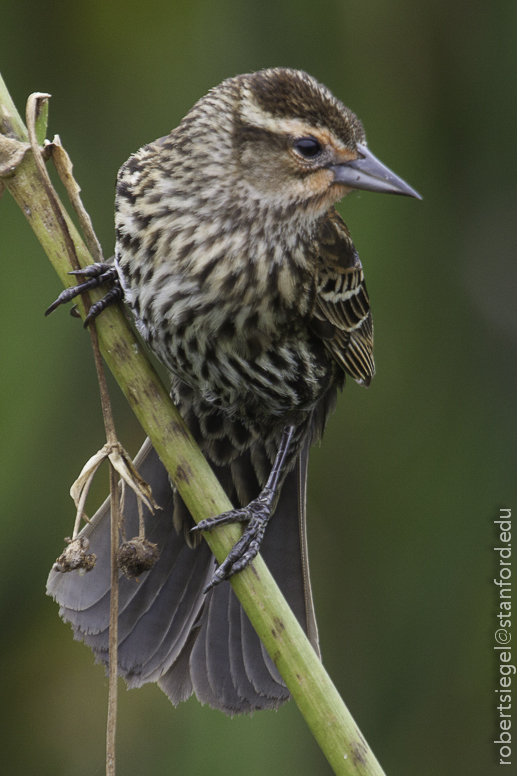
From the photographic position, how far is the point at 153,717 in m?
2.51

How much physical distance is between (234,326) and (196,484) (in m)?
0.47

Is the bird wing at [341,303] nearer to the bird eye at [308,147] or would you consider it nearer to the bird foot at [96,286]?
the bird eye at [308,147]

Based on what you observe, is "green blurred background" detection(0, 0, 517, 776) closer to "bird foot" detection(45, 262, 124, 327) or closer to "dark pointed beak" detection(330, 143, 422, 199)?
"bird foot" detection(45, 262, 124, 327)

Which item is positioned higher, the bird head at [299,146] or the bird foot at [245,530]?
the bird head at [299,146]

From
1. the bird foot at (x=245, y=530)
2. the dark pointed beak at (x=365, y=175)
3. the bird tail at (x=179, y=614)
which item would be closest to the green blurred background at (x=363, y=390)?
the bird tail at (x=179, y=614)

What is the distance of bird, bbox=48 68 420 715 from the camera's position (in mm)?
1666

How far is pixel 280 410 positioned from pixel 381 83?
1.21 m

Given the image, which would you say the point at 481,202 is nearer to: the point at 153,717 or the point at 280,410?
the point at 280,410

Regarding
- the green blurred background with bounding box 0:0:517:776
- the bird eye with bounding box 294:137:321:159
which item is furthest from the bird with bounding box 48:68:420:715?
the green blurred background with bounding box 0:0:517:776

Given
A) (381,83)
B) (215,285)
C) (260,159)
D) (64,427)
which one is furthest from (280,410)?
(381,83)

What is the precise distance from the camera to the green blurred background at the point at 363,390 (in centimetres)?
250

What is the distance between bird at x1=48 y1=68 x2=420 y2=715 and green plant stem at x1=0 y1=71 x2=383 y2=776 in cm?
4

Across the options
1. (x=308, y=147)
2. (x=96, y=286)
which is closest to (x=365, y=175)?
(x=308, y=147)

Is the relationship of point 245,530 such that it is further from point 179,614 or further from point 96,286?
point 96,286
